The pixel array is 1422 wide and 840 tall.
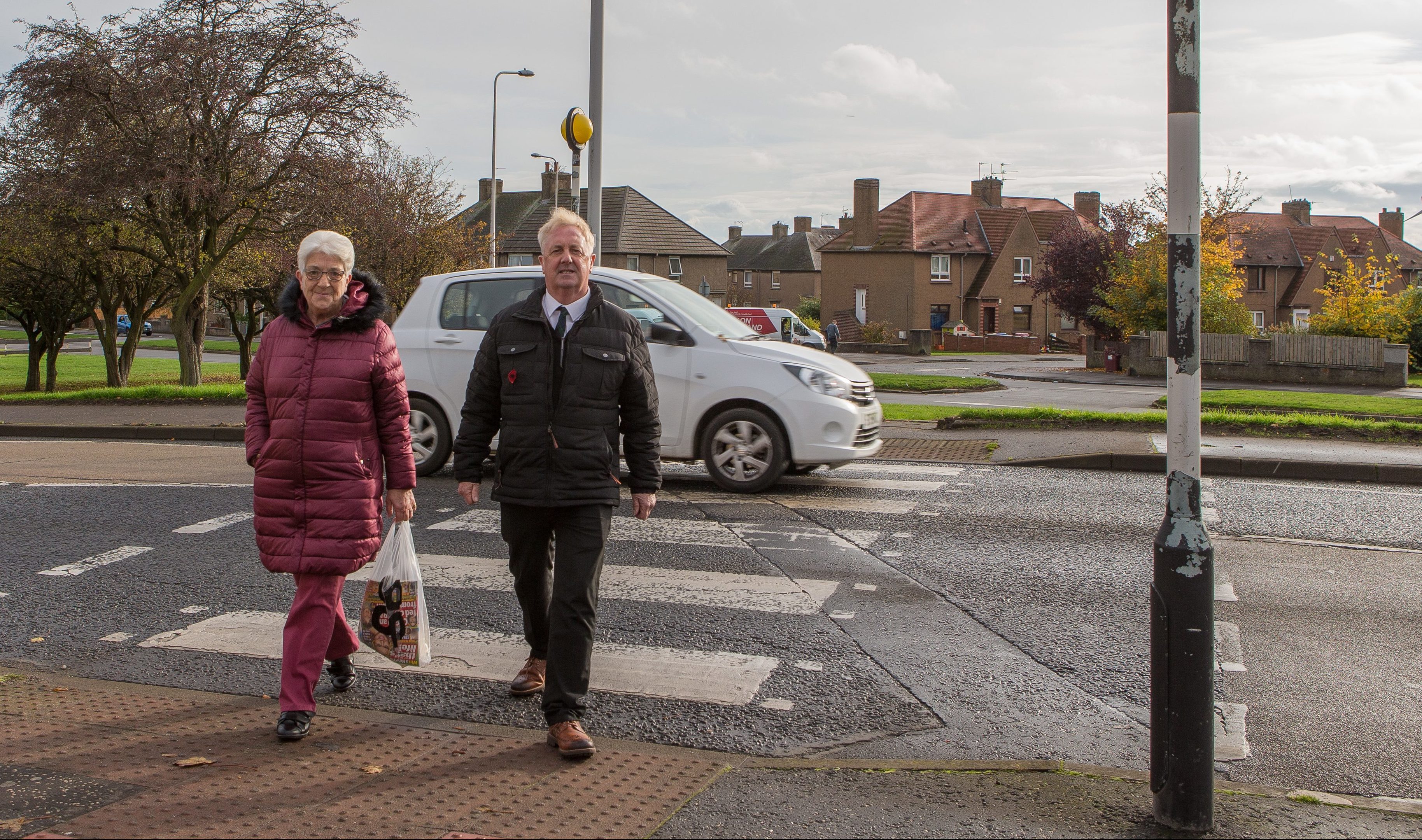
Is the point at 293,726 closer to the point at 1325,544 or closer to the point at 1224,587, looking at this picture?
the point at 1224,587

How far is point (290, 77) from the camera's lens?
22734 millimetres

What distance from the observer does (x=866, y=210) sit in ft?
233

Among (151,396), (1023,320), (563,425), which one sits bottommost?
(151,396)

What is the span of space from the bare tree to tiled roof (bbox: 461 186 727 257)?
140ft

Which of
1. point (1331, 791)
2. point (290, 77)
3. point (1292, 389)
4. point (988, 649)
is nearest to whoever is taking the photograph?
point (1331, 791)

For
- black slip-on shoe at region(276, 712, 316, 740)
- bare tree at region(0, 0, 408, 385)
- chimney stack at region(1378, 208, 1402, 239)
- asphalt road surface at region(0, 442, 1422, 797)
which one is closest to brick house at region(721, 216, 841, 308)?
chimney stack at region(1378, 208, 1402, 239)

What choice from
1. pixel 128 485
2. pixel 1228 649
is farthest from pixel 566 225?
pixel 128 485

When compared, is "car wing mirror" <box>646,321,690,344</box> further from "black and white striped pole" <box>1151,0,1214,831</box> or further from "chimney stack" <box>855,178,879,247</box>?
"chimney stack" <box>855,178,879,247</box>

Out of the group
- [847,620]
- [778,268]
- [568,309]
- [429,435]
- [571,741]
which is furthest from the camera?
[778,268]

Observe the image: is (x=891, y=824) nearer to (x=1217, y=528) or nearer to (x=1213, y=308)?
(x=1217, y=528)

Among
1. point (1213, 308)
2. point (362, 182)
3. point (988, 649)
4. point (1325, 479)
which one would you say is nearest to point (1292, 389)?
point (1213, 308)

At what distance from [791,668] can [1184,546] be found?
2091mm

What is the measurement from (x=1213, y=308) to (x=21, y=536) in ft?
111

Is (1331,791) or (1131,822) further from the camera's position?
(1331,791)
